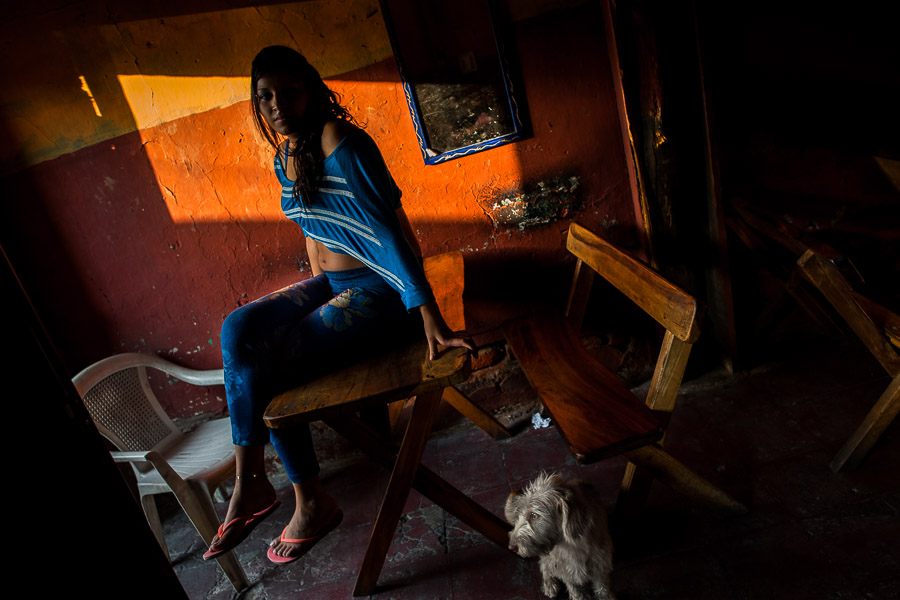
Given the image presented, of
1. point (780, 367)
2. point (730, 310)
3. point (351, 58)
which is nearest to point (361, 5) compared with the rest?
point (351, 58)

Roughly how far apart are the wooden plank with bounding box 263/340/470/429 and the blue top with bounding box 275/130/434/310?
242mm

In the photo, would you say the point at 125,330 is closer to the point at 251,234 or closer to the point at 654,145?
the point at 251,234

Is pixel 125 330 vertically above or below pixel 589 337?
above

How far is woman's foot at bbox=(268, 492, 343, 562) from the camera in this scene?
2109mm

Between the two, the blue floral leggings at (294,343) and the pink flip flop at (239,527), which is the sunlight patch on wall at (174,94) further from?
the pink flip flop at (239,527)

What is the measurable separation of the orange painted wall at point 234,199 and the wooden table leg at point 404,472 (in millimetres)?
1151

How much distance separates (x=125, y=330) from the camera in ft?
10.1

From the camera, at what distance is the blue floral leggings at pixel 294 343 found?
6.59 feet

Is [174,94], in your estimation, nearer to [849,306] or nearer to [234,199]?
[234,199]

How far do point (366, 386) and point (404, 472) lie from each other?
424mm

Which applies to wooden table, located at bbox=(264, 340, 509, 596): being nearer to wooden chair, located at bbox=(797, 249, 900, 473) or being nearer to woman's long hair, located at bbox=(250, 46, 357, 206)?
woman's long hair, located at bbox=(250, 46, 357, 206)

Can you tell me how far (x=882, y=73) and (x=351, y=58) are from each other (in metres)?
2.89

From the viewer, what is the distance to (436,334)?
198cm

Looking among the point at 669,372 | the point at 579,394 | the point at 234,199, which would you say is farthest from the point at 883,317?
the point at 234,199
